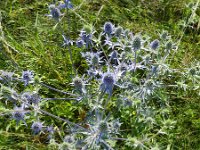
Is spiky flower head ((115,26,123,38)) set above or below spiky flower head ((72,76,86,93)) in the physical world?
above

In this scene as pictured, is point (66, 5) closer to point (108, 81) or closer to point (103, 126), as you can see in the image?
point (108, 81)

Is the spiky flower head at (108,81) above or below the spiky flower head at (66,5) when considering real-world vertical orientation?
below

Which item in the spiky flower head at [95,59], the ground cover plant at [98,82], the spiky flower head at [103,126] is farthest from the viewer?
the spiky flower head at [95,59]

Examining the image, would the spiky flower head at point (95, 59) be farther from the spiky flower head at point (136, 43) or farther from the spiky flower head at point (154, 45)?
the spiky flower head at point (154, 45)

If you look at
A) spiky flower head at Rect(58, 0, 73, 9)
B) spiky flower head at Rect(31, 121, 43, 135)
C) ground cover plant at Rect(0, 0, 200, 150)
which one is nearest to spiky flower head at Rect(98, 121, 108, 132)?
ground cover plant at Rect(0, 0, 200, 150)

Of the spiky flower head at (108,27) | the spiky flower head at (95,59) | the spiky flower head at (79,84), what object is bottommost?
the spiky flower head at (79,84)

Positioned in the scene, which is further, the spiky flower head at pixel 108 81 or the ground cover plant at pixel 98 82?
the ground cover plant at pixel 98 82

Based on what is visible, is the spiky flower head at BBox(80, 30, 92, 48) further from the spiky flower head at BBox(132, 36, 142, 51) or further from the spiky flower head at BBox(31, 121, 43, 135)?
the spiky flower head at BBox(31, 121, 43, 135)

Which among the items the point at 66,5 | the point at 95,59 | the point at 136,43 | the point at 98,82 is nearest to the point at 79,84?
the point at 98,82

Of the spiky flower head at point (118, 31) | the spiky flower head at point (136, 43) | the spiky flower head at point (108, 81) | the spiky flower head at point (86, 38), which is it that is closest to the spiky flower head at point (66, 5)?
the spiky flower head at point (86, 38)
